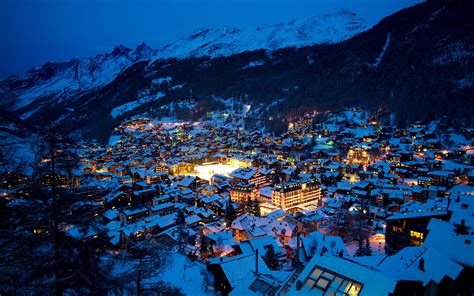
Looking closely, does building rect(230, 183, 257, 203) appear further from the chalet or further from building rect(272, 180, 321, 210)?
the chalet

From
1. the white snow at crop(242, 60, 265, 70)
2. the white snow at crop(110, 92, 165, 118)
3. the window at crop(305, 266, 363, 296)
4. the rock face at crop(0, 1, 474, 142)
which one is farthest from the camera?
the white snow at crop(242, 60, 265, 70)

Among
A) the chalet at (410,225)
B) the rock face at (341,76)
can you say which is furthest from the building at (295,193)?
the rock face at (341,76)

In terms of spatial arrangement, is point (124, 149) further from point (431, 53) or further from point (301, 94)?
point (431, 53)

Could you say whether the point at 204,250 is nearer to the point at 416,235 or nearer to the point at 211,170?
the point at 416,235

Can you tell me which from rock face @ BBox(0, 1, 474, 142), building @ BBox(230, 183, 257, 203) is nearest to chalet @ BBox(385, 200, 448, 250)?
building @ BBox(230, 183, 257, 203)

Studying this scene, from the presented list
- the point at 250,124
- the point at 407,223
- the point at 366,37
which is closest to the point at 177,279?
the point at 407,223

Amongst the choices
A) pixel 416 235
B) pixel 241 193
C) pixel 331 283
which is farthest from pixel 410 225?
pixel 241 193
